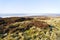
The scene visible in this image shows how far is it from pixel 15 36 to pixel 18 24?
346 centimetres

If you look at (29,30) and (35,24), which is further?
(35,24)

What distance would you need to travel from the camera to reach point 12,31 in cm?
1731

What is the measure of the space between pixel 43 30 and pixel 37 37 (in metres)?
2.28

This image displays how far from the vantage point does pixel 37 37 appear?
54.5ft

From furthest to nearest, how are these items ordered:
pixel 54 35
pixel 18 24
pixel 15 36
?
pixel 18 24
pixel 54 35
pixel 15 36

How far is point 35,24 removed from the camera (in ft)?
65.2

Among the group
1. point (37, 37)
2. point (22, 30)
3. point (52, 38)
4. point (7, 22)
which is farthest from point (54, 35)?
point (7, 22)

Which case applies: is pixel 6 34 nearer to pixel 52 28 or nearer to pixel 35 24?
pixel 35 24

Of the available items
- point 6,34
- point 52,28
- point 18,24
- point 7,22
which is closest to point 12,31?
point 6,34

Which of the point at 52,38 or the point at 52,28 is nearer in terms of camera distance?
the point at 52,38

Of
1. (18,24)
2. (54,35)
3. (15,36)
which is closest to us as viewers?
(15,36)

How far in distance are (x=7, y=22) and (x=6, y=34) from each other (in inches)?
176

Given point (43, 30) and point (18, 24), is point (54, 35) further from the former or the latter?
point (18, 24)

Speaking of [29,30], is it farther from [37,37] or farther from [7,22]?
[7,22]
